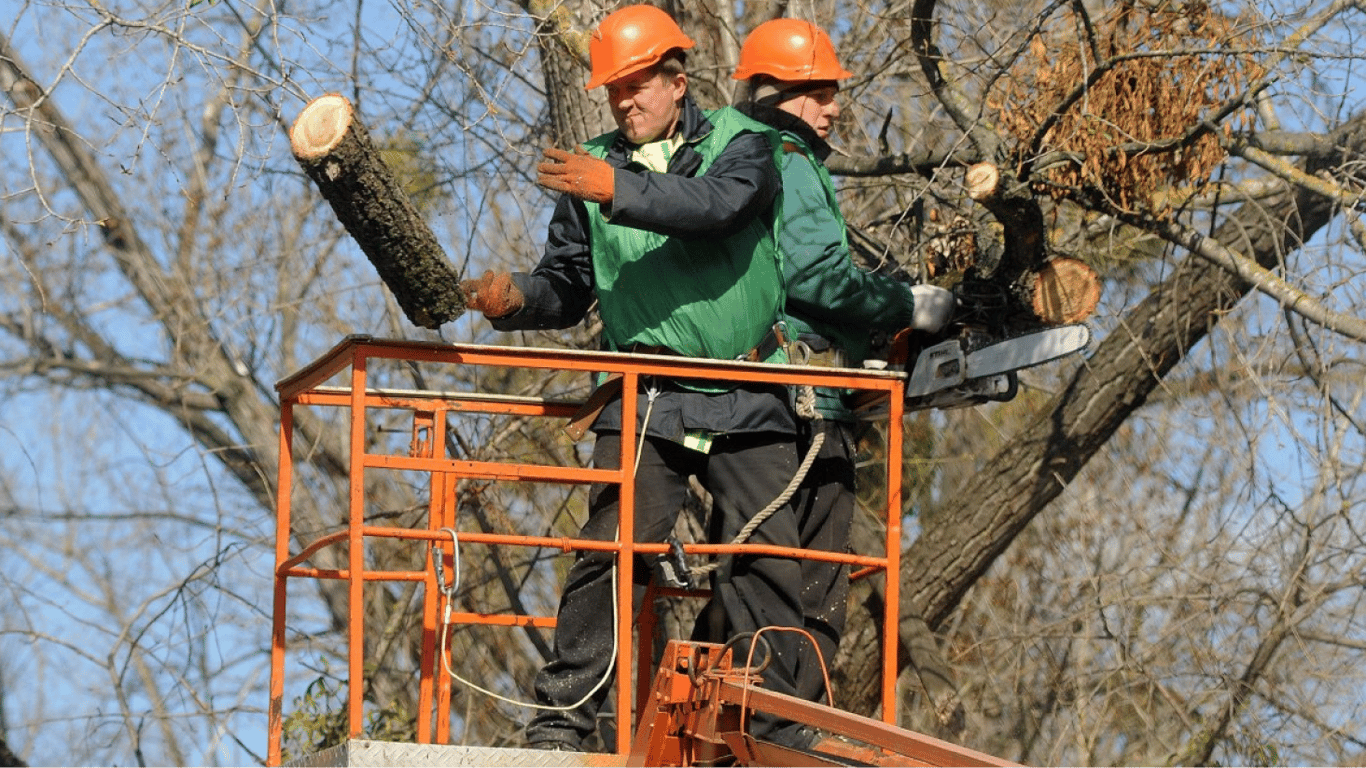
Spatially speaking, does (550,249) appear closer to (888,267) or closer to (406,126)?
(888,267)

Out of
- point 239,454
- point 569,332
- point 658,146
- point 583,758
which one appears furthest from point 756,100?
point 239,454

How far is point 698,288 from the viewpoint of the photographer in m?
5.36

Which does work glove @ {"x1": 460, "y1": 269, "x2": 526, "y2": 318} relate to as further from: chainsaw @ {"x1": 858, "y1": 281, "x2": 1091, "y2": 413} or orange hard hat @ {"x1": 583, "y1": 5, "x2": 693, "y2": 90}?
chainsaw @ {"x1": 858, "y1": 281, "x2": 1091, "y2": 413}

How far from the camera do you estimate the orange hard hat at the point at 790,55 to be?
602 cm

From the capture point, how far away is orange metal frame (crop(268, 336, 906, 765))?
4.70 meters

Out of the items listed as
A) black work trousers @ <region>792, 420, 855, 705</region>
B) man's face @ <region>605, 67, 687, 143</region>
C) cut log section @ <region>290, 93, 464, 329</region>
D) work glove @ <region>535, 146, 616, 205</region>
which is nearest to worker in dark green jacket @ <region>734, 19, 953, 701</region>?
black work trousers @ <region>792, 420, 855, 705</region>

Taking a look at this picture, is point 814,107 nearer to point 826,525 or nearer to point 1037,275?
point 1037,275

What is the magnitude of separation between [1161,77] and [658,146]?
6.22 feet

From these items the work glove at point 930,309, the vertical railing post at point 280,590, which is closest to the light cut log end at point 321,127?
the vertical railing post at point 280,590

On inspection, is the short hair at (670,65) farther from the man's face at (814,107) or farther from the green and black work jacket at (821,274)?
the man's face at (814,107)

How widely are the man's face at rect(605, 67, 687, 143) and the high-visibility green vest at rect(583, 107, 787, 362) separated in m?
0.11

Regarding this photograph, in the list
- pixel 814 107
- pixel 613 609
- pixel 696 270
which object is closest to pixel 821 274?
pixel 696 270

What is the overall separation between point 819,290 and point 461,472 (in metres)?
1.32

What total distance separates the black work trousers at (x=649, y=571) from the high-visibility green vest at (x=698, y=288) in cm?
29
